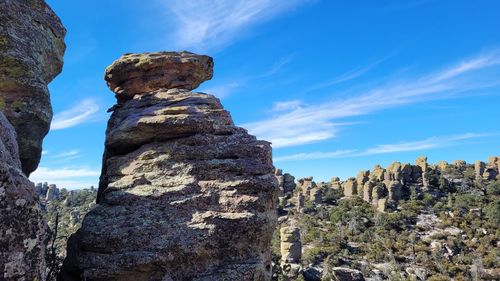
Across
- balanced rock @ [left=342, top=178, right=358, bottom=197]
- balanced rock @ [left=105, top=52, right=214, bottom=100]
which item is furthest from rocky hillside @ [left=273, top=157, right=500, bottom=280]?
balanced rock @ [left=105, top=52, right=214, bottom=100]

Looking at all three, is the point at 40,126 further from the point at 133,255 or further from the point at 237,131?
the point at 237,131

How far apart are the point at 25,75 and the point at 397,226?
260 ft

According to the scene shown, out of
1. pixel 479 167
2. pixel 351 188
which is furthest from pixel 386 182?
pixel 479 167

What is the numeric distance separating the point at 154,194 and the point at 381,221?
251 feet

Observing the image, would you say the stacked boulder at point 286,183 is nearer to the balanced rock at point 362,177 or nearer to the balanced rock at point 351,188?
the balanced rock at point 351,188

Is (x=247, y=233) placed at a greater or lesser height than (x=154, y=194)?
lesser

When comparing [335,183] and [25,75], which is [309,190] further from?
[25,75]

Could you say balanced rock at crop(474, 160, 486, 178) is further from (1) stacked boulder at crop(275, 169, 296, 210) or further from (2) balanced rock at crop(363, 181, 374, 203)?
(1) stacked boulder at crop(275, 169, 296, 210)

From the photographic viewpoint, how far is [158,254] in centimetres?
862

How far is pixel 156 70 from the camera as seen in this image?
14.0 m

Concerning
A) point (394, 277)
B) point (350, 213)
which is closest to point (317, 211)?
point (350, 213)

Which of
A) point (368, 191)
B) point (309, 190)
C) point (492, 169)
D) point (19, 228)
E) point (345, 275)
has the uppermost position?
point (492, 169)

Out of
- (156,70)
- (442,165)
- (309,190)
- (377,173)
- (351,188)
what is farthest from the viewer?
(442,165)

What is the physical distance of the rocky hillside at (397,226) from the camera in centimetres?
5597
